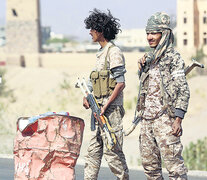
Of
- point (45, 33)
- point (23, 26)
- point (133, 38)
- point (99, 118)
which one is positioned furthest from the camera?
point (45, 33)

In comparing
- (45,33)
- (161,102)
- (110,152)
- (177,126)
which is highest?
(45,33)

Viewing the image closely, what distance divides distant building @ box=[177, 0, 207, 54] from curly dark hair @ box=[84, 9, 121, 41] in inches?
2928

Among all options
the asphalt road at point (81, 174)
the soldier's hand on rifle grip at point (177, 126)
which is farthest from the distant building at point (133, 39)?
the soldier's hand on rifle grip at point (177, 126)

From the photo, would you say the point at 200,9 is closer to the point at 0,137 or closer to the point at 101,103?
the point at 0,137

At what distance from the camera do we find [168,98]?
6.39 m

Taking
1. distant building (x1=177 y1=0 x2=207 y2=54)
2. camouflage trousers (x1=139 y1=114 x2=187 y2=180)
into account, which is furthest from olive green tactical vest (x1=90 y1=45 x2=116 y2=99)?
distant building (x1=177 y1=0 x2=207 y2=54)

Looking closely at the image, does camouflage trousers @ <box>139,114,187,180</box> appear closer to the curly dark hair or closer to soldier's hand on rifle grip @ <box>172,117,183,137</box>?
soldier's hand on rifle grip @ <box>172,117,183,137</box>

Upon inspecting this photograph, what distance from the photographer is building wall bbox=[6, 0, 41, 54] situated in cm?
8994

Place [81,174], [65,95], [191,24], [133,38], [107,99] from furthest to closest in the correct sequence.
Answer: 1. [133,38]
2. [191,24]
3. [65,95]
4. [81,174]
5. [107,99]

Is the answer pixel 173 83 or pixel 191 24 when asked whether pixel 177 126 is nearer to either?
pixel 173 83

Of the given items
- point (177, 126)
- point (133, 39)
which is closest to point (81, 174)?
point (177, 126)

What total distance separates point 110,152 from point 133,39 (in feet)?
437

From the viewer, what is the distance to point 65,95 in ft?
164

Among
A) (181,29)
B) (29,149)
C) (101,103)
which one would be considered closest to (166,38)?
(101,103)
